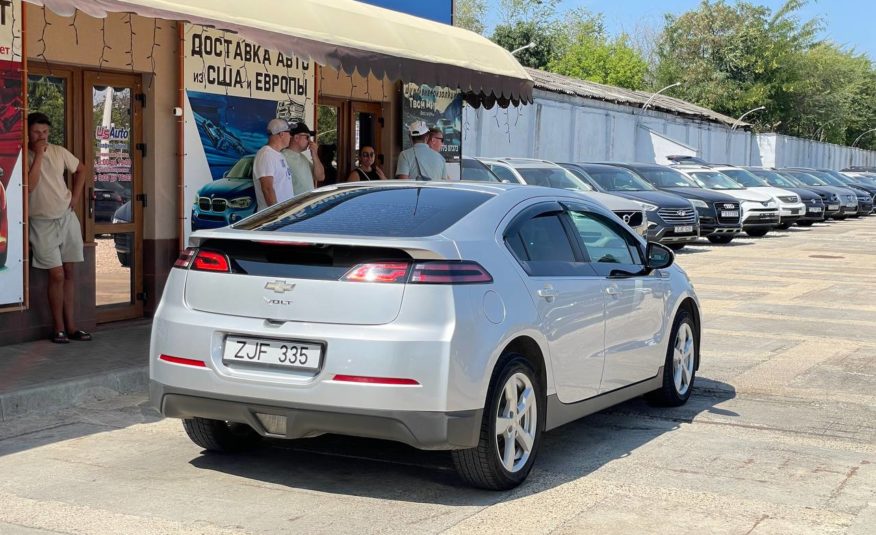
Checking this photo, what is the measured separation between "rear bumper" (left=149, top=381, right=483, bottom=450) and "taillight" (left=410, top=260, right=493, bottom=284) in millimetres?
616

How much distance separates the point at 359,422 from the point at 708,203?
19.9 metres

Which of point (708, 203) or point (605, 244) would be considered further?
point (708, 203)

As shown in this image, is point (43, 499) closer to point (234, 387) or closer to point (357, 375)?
point (234, 387)

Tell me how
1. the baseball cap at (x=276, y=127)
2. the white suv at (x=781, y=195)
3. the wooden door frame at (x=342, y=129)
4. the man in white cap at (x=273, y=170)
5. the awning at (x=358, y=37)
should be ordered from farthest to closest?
the white suv at (x=781, y=195)
the wooden door frame at (x=342, y=129)
the baseball cap at (x=276, y=127)
the man in white cap at (x=273, y=170)
the awning at (x=358, y=37)

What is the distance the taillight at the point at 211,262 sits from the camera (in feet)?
18.9

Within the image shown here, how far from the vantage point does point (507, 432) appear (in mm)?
5730

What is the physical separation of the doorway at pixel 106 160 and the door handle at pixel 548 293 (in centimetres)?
565

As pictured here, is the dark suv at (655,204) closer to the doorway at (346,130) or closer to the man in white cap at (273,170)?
the doorway at (346,130)

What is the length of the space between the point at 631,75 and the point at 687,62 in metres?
9.24

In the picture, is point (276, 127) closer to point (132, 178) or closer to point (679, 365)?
point (132, 178)

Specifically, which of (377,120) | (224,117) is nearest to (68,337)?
(224,117)

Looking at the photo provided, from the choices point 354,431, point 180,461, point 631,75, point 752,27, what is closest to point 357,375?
point 354,431

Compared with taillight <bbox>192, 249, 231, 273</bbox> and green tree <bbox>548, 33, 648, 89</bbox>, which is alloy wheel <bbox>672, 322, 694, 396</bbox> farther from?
green tree <bbox>548, 33, 648, 89</bbox>

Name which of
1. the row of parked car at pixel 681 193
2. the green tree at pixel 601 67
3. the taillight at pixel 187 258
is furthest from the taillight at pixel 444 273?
the green tree at pixel 601 67
